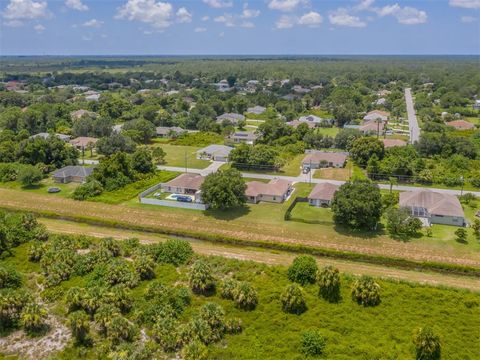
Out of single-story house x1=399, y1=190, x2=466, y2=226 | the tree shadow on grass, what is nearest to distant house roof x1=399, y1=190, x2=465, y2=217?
single-story house x1=399, y1=190, x2=466, y2=226

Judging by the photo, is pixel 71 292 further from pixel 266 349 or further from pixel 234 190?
pixel 234 190

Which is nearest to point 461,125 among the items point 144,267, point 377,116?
point 377,116

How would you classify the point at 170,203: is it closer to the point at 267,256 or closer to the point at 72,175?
the point at 267,256

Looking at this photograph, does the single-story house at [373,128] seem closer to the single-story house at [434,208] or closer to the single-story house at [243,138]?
the single-story house at [243,138]

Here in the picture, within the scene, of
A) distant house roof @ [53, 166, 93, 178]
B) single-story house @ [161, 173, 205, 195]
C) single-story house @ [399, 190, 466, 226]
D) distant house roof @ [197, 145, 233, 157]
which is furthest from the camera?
distant house roof @ [197, 145, 233, 157]

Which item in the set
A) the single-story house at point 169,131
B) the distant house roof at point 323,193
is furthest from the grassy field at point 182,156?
the distant house roof at point 323,193

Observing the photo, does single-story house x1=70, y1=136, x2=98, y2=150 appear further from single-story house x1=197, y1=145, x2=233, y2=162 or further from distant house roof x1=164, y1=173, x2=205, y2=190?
distant house roof x1=164, y1=173, x2=205, y2=190

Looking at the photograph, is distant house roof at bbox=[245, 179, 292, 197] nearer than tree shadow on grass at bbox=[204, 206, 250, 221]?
No
